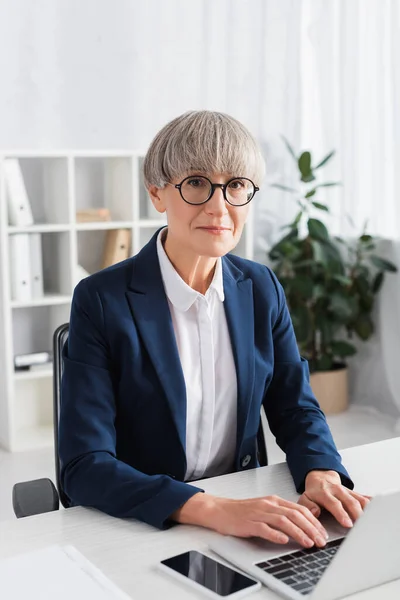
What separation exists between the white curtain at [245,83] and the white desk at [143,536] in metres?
2.72

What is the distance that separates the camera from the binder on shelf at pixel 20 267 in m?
3.72

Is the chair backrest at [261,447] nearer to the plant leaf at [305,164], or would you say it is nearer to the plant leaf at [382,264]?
the plant leaf at [382,264]

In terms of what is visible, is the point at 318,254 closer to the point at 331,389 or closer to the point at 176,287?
the point at 331,389

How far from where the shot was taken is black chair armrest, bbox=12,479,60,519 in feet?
5.04

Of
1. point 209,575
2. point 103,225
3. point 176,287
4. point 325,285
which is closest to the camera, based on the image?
point 209,575

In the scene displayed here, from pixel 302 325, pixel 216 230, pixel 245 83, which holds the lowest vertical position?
pixel 302 325

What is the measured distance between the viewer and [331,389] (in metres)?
4.30

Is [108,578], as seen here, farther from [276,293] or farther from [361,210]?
[361,210]

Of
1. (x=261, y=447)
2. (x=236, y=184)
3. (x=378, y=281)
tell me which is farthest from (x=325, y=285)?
(x=236, y=184)

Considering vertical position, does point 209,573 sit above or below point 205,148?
below

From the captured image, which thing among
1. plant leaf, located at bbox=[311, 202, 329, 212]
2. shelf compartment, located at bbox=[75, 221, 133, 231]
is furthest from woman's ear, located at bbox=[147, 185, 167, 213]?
plant leaf, located at bbox=[311, 202, 329, 212]

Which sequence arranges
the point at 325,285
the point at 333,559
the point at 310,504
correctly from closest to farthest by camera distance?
the point at 333,559, the point at 310,504, the point at 325,285

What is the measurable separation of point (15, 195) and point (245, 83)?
1.39 m

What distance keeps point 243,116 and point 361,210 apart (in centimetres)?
78
